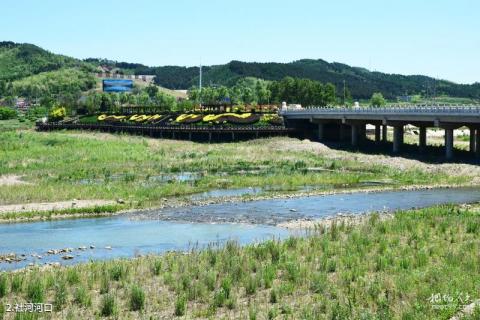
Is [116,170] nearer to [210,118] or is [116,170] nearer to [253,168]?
[253,168]

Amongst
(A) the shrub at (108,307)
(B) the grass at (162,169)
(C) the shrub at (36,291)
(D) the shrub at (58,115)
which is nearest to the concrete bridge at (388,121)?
(B) the grass at (162,169)

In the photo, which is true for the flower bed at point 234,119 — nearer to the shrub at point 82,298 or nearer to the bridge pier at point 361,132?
the bridge pier at point 361,132

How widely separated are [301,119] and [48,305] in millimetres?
98624

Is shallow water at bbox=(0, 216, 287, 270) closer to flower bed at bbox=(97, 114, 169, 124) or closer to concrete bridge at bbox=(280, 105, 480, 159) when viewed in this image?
concrete bridge at bbox=(280, 105, 480, 159)

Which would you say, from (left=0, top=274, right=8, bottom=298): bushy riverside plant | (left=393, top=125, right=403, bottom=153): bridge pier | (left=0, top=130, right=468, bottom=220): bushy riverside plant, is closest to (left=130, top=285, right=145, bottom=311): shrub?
(left=0, top=274, right=8, bottom=298): bushy riverside plant

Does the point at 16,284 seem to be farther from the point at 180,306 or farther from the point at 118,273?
the point at 180,306

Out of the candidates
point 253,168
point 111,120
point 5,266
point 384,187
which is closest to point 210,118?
point 111,120

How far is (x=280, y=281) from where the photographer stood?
87.7 feet

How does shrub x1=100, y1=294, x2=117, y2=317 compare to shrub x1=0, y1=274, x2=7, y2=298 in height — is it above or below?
below

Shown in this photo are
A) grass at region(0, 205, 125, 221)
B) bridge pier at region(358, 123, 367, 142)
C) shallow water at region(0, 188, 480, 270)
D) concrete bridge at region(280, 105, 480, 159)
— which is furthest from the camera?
bridge pier at region(358, 123, 367, 142)

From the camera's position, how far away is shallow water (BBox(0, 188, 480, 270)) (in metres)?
34.8

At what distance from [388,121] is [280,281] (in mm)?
72333

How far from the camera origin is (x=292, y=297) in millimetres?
24844

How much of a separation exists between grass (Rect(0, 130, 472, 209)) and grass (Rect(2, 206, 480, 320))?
20.8 meters
